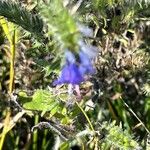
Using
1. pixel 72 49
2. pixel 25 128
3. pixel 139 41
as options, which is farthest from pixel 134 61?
pixel 72 49

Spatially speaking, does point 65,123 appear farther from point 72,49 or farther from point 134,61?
point 72,49

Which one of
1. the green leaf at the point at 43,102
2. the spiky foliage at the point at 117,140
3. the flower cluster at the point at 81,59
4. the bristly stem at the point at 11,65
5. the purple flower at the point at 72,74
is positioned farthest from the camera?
the bristly stem at the point at 11,65

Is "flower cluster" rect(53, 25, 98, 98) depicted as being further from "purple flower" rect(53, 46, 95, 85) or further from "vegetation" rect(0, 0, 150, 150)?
"vegetation" rect(0, 0, 150, 150)

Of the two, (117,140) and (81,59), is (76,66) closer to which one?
(81,59)

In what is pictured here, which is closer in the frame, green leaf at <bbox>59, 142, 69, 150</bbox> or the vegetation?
the vegetation

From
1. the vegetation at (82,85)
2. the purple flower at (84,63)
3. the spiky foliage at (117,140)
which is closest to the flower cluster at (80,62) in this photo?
the purple flower at (84,63)

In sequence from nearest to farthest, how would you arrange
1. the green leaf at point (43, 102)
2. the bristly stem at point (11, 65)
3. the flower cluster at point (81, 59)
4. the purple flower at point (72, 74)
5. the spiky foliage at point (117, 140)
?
the flower cluster at point (81, 59), the purple flower at point (72, 74), the spiky foliage at point (117, 140), the green leaf at point (43, 102), the bristly stem at point (11, 65)

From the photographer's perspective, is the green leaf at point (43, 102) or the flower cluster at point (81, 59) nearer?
the flower cluster at point (81, 59)

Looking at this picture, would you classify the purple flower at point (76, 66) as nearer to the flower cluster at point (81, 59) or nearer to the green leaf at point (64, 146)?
the flower cluster at point (81, 59)

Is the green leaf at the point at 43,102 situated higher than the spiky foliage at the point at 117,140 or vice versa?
the green leaf at the point at 43,102

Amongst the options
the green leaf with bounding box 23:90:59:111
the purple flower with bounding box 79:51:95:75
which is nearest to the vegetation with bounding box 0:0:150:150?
the green leaf with bounding box 23:90:59:111
